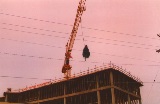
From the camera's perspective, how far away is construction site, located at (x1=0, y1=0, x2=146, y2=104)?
5191 cm

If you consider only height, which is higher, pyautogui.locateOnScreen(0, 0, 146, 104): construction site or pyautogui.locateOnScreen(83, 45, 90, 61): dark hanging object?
pyautogui.locateOnScreen(83, 45, 90, 61): dark hanging object

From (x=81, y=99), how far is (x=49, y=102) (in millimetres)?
8493

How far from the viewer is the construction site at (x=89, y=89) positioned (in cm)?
5191

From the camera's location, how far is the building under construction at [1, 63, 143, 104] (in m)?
51.9

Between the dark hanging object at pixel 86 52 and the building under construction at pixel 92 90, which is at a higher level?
the dark hanging object at pixel 86 52

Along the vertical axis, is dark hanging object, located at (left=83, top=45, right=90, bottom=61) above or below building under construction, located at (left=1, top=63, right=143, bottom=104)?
above

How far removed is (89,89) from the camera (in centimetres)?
5284

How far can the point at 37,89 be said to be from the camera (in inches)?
2421

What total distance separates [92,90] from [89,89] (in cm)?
86

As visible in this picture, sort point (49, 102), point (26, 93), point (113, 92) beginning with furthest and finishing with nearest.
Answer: point (26, 93) → point (49, 102) → point (113, 92)

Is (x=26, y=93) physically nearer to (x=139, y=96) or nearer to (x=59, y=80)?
(x=59, y=80)

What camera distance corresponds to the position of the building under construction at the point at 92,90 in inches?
2042

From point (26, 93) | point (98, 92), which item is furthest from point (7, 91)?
point (98, 92)

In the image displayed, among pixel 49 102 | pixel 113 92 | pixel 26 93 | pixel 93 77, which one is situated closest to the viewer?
pixel 113 92
